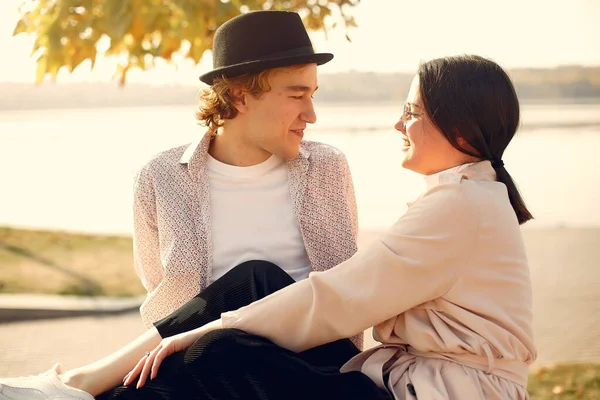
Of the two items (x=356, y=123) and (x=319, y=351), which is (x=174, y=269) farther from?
(x=356, y=123)

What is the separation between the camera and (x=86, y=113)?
1508 centimetres

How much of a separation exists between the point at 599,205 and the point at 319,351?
34.5 ft

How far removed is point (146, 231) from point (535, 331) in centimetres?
393

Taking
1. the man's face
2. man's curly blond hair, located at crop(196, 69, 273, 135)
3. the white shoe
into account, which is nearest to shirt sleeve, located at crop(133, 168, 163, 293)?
man's curly blond hair, located at crop(196, 69, 273, 135)

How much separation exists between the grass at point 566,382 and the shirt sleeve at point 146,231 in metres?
2.34

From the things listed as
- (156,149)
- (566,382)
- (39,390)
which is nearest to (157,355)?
(39,390)

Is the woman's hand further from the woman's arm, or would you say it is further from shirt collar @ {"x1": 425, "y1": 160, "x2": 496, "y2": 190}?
shirt collar @ {"x1": 425, "y1": 160, "x2": 496, "y2": 190}

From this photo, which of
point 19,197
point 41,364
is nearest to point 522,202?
point 41,364

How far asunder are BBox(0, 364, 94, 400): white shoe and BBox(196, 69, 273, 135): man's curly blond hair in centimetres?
117

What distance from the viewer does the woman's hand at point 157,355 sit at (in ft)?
7.62

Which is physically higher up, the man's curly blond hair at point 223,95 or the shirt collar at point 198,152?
the man's curly blond hair at point 223,95

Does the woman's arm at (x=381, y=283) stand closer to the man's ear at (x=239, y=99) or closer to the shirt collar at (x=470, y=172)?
the shirt collar at (x=470, y=172)

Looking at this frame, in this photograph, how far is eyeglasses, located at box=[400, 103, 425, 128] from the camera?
2392mm

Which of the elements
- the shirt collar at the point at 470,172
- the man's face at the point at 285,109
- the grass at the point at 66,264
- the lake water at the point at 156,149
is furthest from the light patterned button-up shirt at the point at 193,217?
the lake water at the point at 156,149
